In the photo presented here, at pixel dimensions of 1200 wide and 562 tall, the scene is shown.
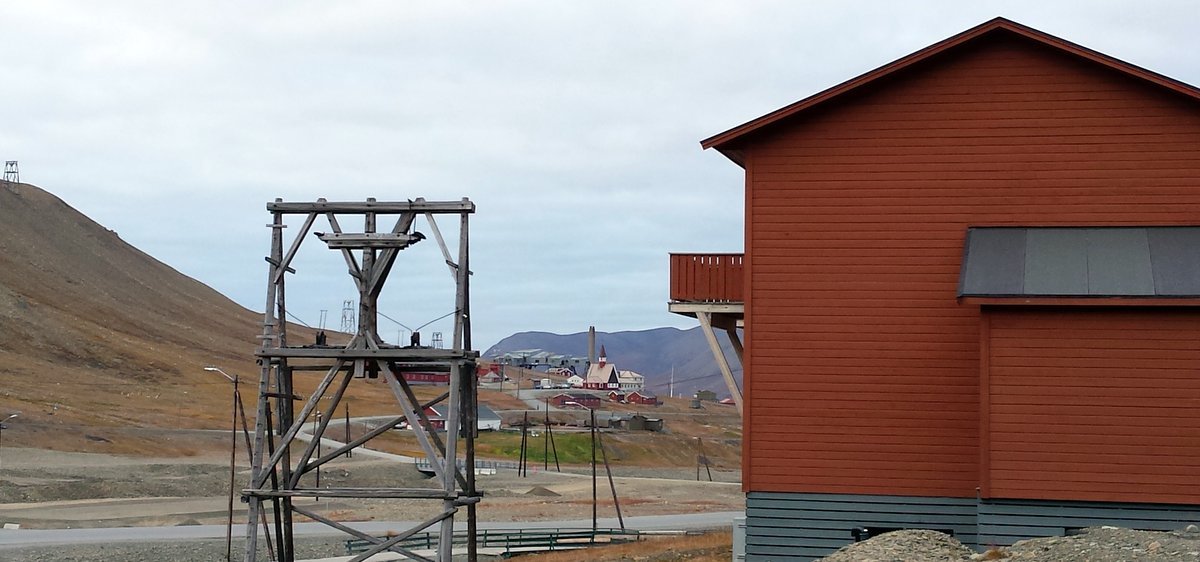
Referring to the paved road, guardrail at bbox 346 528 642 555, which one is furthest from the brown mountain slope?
guardrail at bbox 346 528 642 555

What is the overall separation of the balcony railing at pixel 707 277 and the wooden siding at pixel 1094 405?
5.42 meters

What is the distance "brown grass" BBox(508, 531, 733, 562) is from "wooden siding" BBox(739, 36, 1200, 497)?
8561 mm

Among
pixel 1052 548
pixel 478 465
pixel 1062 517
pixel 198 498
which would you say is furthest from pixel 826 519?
pixel 478 465

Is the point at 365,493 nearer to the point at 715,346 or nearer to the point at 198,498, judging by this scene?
the point at 715,346

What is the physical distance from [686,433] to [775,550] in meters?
114

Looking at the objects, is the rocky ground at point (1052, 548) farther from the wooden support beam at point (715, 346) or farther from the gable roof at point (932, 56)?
the gable roof at point (932, 56)

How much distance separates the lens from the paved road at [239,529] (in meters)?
44.5

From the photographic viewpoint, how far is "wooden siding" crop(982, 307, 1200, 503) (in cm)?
2062

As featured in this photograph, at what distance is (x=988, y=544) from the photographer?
21.2 metres

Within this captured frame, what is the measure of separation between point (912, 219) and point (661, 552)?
14104 mm

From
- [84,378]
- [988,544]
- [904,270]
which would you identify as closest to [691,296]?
[904,270]

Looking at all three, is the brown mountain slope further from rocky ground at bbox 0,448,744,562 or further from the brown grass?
the brown grass

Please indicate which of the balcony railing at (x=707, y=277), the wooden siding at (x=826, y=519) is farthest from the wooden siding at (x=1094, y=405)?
the balcony railing at (x=707, y=277)

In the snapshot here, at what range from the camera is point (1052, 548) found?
19.1 m
